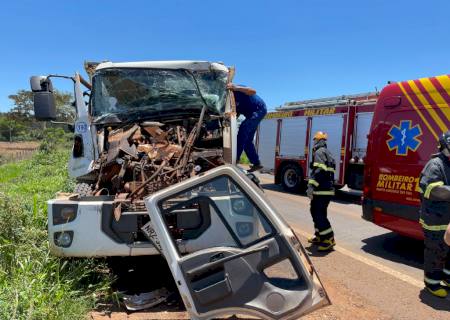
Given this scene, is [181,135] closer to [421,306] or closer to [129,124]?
[129,124]

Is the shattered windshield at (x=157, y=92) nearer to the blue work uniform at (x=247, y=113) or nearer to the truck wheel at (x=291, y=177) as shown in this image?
the blue work uniform at (x=247, y=113)

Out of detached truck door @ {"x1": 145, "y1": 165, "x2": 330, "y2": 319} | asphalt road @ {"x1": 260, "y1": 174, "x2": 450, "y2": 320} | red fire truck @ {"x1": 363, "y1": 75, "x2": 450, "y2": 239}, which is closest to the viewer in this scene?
detached truck door @ {"x1": 145, "y1": 165, "x2": 330, "y2": 319}

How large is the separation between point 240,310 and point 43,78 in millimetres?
3696

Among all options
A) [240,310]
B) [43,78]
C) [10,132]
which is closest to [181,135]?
[43,78]

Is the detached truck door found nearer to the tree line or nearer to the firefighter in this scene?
the firefighter

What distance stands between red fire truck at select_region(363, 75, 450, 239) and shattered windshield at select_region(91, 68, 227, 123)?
246 centimetres

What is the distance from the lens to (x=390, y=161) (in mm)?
5480

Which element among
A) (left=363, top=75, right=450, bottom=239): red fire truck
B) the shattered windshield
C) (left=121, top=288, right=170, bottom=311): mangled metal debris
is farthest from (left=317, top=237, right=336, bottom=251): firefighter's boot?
(left=121, top=288, right=170, bottom=311): mangled metal debris

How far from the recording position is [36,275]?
11.2ft

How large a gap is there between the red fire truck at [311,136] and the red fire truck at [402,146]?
445 cm

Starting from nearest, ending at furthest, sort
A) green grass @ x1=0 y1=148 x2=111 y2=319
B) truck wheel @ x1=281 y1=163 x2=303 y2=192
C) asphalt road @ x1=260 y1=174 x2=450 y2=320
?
1. green grass @ x1=0 y1=148 x2=111 y2=319
2. asphalt road @ x1=260 y1=174 x2=450 y2=320
3. truck wheel @ x1=281 y1=163 x2=303 y2=192

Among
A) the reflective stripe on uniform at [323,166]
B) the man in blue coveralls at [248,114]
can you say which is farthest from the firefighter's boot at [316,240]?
the man in blue coveralls at [248,114]

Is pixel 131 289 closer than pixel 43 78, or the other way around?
pixel 131 289

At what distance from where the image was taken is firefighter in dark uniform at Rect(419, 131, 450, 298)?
4.04 metres
